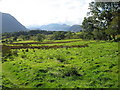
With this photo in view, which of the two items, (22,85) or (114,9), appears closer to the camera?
(22,85)

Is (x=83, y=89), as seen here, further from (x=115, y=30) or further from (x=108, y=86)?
(x=115, y=30)

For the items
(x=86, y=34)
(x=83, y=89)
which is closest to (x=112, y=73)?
(x=83, y=89)

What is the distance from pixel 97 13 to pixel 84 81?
160 feet

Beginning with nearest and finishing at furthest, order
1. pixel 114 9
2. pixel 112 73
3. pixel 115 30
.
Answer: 1. pixel 112 73
2. pixel 115 30
3. pixel 114 9

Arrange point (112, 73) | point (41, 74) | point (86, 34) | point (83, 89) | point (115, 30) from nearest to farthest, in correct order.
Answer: point (83, 89) < point (112, 73) < point (41, 74) < point (115, 30) < point (86, 34)

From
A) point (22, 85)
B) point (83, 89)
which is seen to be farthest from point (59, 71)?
point (83, 89)

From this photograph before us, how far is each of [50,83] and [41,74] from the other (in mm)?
3562

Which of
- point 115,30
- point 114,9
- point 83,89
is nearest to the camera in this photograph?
point 83,89

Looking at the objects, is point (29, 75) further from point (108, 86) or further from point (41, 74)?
point (108, 86)

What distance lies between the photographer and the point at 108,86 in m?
15.1

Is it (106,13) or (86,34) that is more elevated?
(106,13)

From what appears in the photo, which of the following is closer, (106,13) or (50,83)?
(50,83)

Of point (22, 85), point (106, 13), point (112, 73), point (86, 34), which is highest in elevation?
Result: point (106, 13)

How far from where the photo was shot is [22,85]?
704 inches
